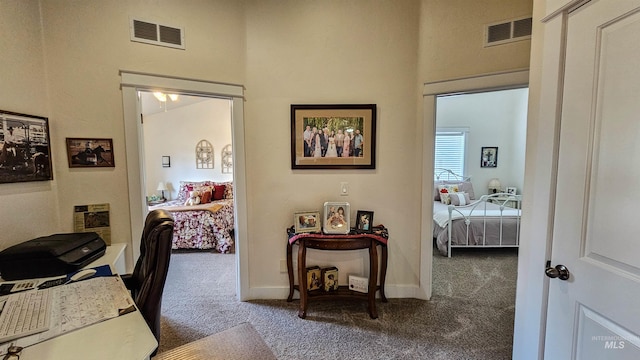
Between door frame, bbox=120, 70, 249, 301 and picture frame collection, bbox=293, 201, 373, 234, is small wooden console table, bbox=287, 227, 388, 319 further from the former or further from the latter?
door frame, bbox=120, 70, 249, 301

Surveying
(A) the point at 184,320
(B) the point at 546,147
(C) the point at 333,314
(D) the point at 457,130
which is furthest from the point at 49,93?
(D) the point at 457,130

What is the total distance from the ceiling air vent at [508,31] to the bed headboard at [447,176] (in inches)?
158

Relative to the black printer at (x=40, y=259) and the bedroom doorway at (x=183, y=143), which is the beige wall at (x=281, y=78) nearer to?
the black printer at (x=40, y=259)

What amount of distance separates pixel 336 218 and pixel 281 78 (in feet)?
4.63

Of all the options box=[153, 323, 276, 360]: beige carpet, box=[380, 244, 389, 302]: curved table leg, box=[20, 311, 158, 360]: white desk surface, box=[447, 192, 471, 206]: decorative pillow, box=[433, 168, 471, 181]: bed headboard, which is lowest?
box=[153, 323, 276, 360]: beige carpet

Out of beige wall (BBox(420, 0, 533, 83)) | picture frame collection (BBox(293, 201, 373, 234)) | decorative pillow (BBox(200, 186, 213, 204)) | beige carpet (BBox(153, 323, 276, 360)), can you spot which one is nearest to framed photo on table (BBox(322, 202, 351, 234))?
picture frame collection (BBox(293, 201, 373, 234))

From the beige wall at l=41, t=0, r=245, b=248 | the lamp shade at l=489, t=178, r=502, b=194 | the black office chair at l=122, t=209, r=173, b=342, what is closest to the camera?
the black office chair at l=122, t=209, r=173, b=342

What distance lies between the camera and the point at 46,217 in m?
1.87

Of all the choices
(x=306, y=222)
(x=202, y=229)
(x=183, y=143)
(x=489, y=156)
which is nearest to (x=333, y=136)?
(x=306, y=222)

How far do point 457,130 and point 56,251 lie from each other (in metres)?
6.45

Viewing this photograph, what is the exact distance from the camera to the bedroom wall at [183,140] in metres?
6.29

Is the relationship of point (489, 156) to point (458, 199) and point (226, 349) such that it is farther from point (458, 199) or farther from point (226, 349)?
point (226, 349)

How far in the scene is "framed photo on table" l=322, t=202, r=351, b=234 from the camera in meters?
2.38

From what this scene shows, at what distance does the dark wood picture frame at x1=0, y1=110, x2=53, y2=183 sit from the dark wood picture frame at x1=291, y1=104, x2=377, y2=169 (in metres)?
1.80
